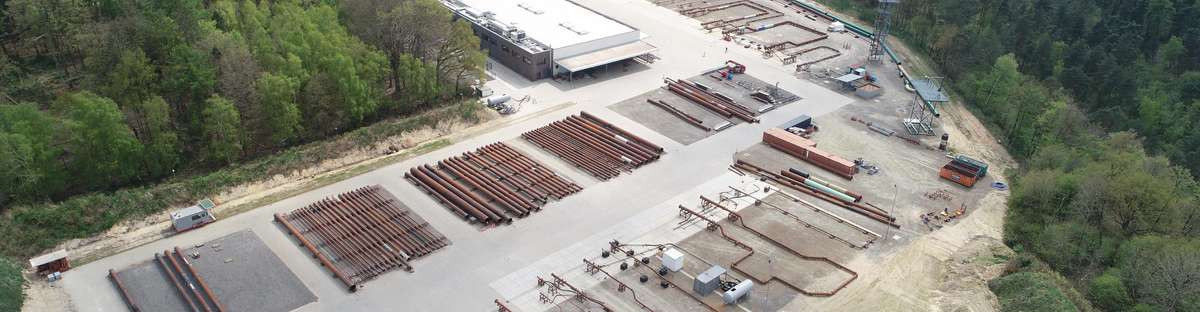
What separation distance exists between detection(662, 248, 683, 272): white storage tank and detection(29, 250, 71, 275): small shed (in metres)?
29.4

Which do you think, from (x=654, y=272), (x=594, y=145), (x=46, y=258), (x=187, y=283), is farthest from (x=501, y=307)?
(x=46, y=258)

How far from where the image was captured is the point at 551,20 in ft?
234

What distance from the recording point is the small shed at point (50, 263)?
122ft

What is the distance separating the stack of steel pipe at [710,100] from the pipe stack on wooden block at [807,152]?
3802 mm

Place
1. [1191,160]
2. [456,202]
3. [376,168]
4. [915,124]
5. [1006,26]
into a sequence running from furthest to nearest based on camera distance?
1. [1006,26]
2. [1191,160]
3. [915,124]
4. [376,168]
5. [456,202]

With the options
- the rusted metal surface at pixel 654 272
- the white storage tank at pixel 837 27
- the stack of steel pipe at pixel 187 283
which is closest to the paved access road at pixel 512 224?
the stack of steel pipe at pixel 187 283

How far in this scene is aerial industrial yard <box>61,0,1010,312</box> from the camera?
124ft

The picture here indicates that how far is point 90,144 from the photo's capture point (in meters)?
42.8

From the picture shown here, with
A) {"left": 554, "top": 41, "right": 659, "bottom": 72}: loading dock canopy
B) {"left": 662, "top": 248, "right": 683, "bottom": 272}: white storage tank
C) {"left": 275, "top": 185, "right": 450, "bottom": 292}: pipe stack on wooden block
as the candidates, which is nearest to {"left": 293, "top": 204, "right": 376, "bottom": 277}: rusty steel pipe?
{"left": 275, "top": 185, "right": 450, "bottom": 292}: pipe stack on wooden block

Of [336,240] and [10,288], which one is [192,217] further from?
[10,288]

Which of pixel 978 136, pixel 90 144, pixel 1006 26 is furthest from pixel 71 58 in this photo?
pixel 1006 26

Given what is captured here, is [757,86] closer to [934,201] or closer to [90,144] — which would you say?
A: [934,201]

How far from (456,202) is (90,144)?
796 inches

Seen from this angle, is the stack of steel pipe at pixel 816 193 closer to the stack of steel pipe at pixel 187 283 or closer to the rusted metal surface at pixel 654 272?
the rusted metal surface at pixel 654 272
